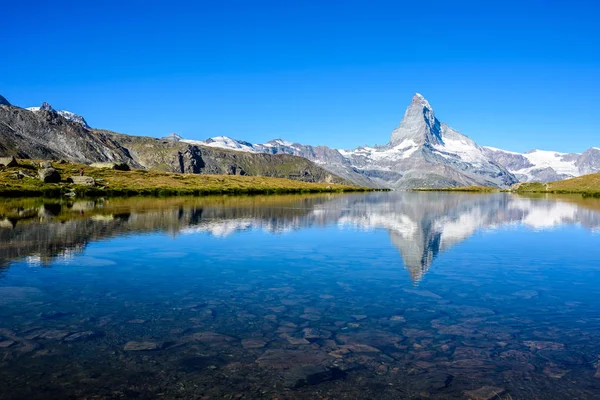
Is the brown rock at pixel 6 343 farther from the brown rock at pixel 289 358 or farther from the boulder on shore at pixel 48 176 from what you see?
the boulder on shore at pixel 48 176

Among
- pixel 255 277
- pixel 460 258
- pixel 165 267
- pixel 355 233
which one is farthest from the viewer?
pixel 355 233

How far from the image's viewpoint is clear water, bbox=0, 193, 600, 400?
1371 cm

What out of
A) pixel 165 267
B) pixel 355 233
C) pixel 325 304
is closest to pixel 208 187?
pixel 355 233

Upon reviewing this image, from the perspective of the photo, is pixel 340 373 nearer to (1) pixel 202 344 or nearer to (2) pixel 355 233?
(1) pixel 202 344

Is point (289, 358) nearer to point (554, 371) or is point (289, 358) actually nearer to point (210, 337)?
point (210, 337)

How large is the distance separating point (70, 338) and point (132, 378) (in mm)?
4665

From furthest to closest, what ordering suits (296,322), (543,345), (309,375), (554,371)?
(296,322), (543,345), (554,371), (309,375)

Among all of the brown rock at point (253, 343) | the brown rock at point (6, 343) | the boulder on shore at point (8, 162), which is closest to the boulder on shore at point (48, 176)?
the boulder on shore at point (8, 162)

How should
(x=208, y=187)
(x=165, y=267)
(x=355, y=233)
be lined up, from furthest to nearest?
(x=208, y=187), (x=355, y=233), (x=165, y=267)

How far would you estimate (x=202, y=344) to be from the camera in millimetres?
16531

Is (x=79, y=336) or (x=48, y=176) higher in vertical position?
(x=48, y=176)

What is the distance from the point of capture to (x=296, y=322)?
19.2 m

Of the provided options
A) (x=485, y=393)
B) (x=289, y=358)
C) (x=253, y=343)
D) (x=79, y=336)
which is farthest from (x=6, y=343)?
(x=485, y=393)

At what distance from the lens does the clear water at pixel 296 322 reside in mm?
13711
